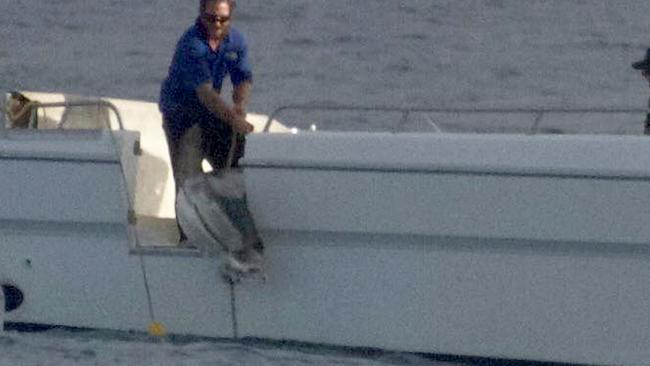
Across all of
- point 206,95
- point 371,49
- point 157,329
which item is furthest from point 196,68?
point 371,49

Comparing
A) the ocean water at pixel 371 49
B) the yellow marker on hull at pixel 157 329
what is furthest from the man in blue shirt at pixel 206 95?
the ocean water at pixel 371 49

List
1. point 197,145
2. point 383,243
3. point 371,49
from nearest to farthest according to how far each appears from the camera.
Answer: point 383,243 → point 197,145 → point 371,49

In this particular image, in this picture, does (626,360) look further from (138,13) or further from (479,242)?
(138,13)

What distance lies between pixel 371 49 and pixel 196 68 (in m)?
19.2

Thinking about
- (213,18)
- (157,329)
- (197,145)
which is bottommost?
(157,329)

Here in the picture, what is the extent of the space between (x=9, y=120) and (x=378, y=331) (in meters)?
2.37

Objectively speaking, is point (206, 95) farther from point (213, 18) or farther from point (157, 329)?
point (157, 329)

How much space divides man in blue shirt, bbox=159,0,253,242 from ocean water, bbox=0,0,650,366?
7205mm

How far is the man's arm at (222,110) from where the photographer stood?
10.3 meters

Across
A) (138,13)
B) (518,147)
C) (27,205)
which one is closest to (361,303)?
(518,147)

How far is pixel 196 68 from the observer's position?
34.1 ft

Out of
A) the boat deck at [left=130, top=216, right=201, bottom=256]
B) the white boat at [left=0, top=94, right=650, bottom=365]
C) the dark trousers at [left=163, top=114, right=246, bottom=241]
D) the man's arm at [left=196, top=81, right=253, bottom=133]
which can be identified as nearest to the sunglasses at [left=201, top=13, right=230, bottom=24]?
the man's arm at [left=196, top=81, right=253, bottom=133]

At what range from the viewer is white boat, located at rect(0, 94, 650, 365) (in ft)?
31.0

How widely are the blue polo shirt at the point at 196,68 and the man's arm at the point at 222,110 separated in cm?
8
